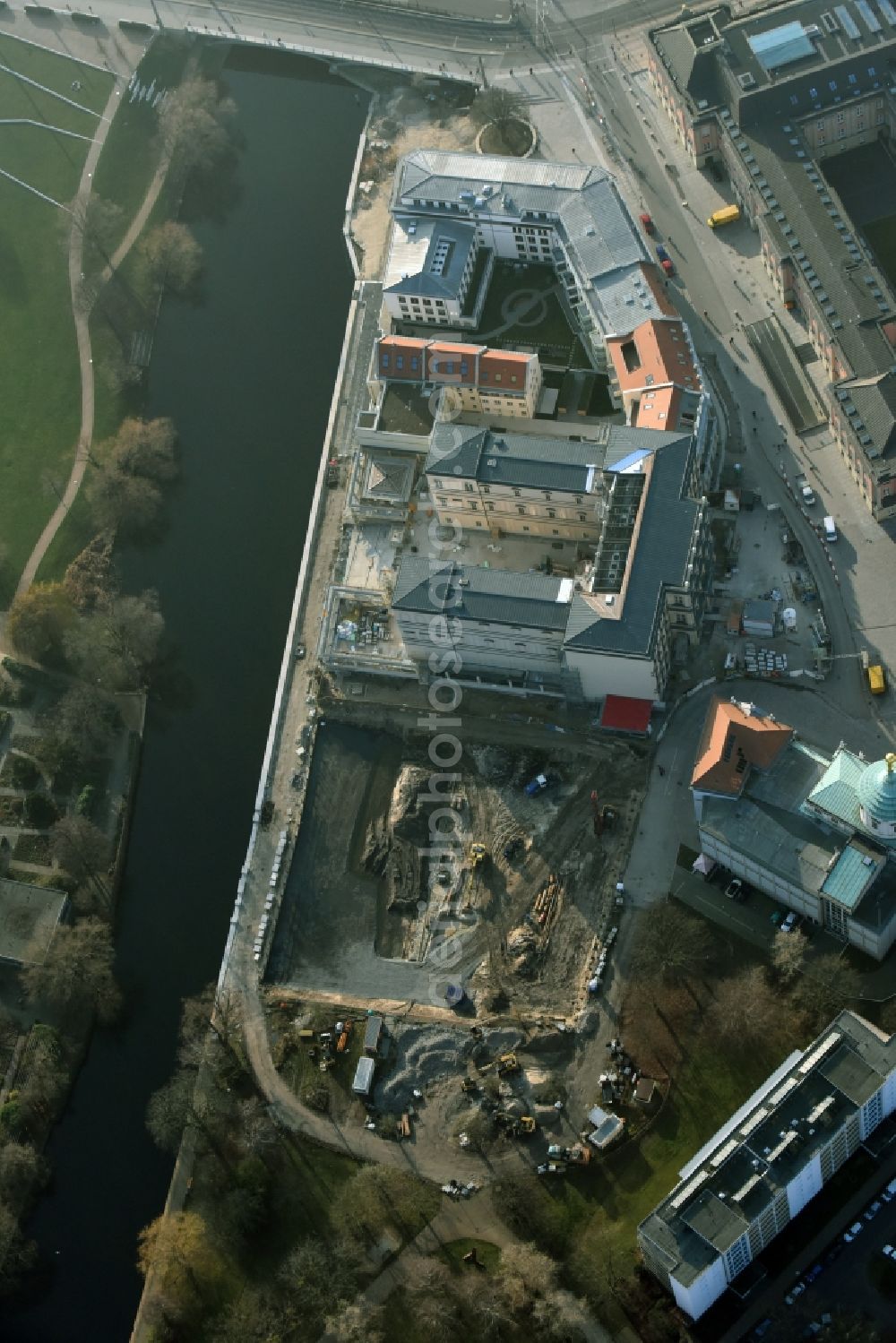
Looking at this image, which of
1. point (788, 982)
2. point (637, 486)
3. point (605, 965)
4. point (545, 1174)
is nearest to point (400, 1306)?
point (545, 1174)

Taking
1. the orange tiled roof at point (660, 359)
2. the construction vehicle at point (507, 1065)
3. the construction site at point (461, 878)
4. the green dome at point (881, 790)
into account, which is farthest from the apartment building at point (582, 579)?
the construction vehicle at point (507, 1065)

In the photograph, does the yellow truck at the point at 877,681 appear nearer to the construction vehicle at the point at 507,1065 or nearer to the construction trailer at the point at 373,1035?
the construction vehicle at the point at 507,1065

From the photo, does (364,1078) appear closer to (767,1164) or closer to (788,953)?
(767,1164)

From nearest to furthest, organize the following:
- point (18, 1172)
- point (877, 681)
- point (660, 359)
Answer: point (18, 1172) < point (877, 681) < point (660, 359)

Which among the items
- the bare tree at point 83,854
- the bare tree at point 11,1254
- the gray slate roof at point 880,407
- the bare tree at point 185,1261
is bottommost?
the bare tree at point 11,1254

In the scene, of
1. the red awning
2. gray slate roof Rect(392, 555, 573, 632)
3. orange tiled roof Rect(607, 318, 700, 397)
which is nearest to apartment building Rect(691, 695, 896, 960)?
the red awning

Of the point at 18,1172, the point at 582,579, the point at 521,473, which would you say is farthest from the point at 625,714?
the point at 18,1172

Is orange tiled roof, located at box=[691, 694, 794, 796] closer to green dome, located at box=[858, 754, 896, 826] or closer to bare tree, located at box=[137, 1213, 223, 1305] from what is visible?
green dome, located at box=[858, 754, 896, 826]
